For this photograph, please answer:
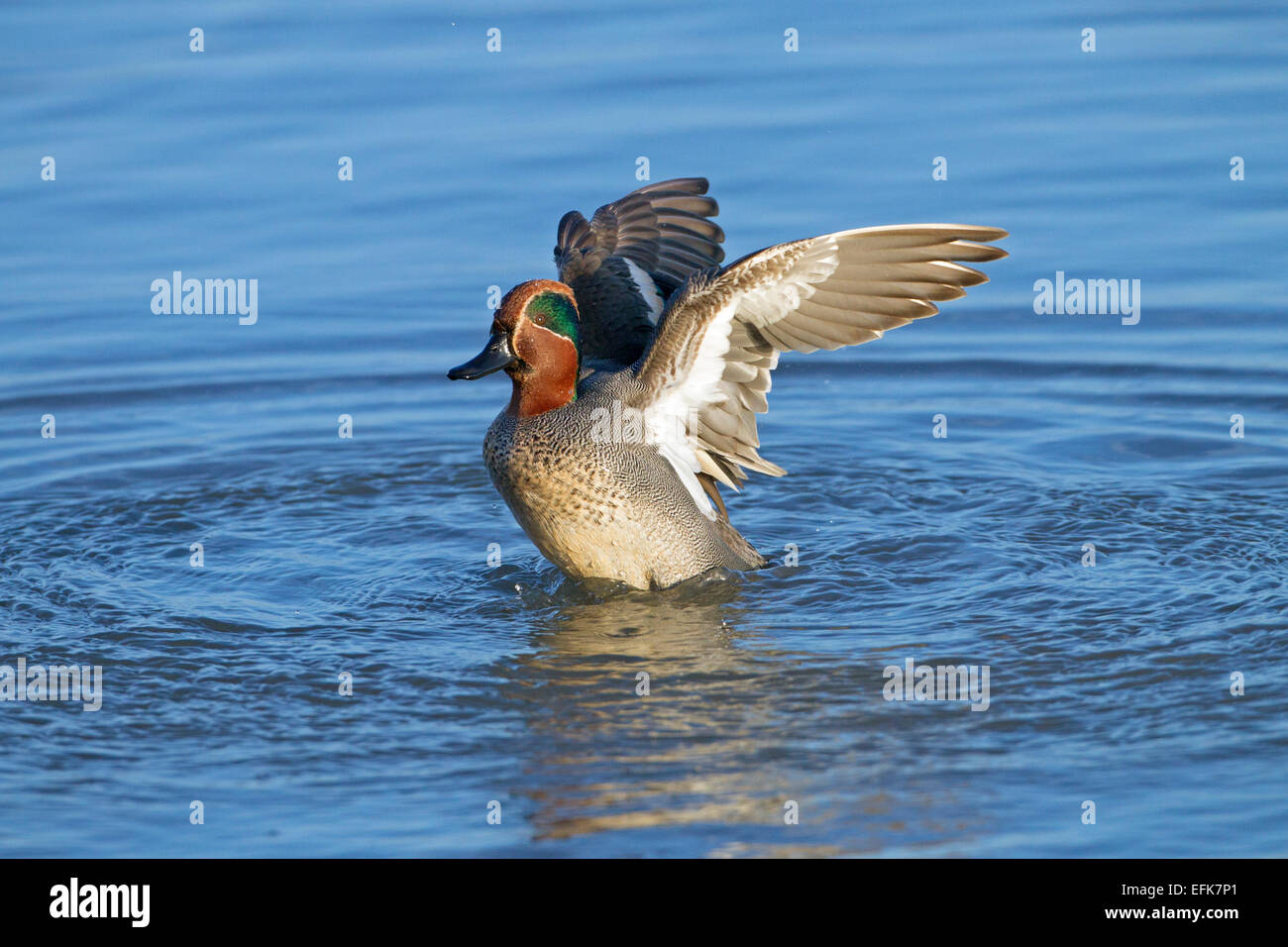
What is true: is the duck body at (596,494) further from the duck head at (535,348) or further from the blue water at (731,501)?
the blue water at (731,501)

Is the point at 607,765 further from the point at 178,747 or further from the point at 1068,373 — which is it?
the point at 1068,373

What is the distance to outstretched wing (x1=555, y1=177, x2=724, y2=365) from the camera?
26.2ft

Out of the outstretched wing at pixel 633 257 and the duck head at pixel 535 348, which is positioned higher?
the outstretched wing at pixel 633 257

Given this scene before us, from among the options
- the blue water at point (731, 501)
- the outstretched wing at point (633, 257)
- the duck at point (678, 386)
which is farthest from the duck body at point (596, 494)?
the outstretched wing at point (633, 257)

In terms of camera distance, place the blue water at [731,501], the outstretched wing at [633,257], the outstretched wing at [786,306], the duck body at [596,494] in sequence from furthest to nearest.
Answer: the outstretched wing at [633,257]
the duck body at [596,494]
the outstretched wing at [786,306]
the blue water at [731,501]

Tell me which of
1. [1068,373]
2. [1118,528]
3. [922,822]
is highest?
[1068,373]

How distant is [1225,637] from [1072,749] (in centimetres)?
120

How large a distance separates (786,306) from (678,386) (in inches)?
23.6

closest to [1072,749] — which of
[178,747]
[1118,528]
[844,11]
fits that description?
[1118,528]

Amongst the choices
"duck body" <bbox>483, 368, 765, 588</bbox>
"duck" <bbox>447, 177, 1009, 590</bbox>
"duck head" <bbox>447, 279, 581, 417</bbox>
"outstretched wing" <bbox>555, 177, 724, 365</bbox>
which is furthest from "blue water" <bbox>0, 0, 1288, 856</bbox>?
"outstretched wing" <bbox>555, 177, 724, 365</bbox>

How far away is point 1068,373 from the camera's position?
32.8 ft

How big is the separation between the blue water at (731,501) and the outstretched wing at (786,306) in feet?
2.98

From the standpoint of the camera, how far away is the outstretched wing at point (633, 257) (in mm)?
7980

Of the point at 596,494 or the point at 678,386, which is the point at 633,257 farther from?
the point at 596,494
